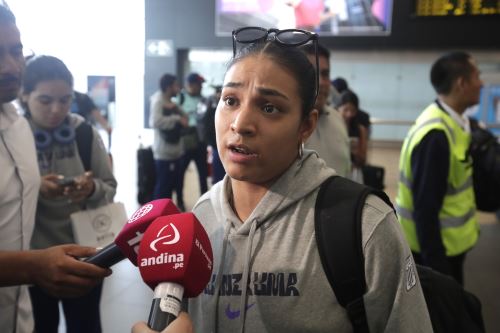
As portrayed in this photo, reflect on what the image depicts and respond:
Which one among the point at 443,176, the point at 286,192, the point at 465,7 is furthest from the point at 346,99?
the point at 465,7

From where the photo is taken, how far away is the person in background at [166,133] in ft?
16.0

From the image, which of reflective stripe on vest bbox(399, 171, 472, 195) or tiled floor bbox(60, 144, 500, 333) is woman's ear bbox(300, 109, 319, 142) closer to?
reflective stripe on vest bbox(399, 171, 472, 195)

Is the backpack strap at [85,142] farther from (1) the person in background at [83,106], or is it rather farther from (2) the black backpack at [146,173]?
(2) the black backpack at [146,173]

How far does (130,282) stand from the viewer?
3.44 m

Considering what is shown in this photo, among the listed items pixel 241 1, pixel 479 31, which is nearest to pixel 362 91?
pixel 479 31

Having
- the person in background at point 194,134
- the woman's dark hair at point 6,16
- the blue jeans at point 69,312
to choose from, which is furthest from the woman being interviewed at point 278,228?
the person in background at point 194,134

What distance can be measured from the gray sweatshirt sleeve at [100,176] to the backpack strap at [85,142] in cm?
2

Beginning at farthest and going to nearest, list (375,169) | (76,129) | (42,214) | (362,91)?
(362,91), (375,169), (76,129), (42,214)

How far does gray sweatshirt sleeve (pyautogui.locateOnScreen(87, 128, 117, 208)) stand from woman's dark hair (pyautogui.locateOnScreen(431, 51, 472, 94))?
1.67 meters

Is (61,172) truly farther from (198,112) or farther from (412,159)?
(198,112)

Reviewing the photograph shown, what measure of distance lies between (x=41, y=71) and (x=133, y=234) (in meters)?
1.25

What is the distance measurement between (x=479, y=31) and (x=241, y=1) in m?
4.66

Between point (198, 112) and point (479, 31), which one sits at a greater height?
point (479, 31)

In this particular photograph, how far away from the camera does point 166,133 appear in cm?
492
